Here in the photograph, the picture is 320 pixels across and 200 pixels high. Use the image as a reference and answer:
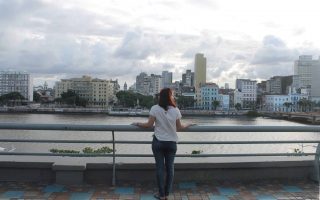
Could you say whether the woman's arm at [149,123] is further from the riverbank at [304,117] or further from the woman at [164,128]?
the riverbank at [304,117]

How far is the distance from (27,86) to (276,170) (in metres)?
197

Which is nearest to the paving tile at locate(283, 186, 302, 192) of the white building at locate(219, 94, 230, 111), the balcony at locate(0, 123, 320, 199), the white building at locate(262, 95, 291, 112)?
the balcony at locate(0, 123, 320, 199)

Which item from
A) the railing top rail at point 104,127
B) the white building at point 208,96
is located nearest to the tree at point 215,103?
the white building at point 208,96

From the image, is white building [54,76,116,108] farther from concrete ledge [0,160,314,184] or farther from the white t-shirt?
the white t-shirt

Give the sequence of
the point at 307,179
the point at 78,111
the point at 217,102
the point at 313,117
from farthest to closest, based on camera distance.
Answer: the point at 217,102 < the point at 78,111 < the point at 313,117 < the point at 307,179

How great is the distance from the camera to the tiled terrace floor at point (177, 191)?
6629 mm

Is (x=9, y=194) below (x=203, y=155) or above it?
below

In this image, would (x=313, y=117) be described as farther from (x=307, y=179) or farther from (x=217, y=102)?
(x=307, y=179)

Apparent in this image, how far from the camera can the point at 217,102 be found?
180m

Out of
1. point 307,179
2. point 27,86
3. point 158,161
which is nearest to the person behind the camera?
point 158,161

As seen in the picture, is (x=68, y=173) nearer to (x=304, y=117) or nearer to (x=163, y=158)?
(x=163, y=158)

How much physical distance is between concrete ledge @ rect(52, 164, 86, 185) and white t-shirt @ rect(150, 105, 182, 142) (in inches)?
63.8

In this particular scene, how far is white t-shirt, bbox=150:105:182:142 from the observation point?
6281 mm

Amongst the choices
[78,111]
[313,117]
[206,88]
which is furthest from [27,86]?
[313,117]
